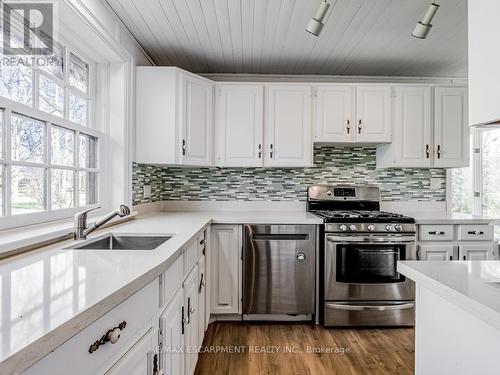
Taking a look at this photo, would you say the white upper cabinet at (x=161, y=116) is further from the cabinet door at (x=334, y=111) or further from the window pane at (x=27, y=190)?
the cabinet door at (x=334, y=111)

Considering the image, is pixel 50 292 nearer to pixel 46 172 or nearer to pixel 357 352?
pixel 46 172

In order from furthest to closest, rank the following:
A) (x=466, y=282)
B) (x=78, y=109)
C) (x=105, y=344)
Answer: (x=78, y=109)
(x=466, y=282)
(x=105, y=344)

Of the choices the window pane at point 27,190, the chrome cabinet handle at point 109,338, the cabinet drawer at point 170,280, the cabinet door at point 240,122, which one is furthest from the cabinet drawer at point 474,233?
the window pane at point 27,190

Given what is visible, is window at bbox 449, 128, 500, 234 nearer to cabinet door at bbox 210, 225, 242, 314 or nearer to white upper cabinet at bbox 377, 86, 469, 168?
white upper cabinet at bbox 377, 86, 469, 168

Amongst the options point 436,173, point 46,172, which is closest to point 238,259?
point 46,172

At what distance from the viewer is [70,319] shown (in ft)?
2.07

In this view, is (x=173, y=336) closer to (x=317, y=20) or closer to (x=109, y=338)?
(x=109, y=338)

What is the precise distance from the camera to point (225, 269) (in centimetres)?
259

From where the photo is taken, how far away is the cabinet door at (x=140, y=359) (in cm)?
85

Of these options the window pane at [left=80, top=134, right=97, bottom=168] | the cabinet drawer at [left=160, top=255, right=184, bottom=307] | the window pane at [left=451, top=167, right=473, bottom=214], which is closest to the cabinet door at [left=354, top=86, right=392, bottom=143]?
the window pane at [left=451, top=167, right=473, bottom=214]

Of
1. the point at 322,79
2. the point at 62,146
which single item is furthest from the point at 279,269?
the point at 322,79

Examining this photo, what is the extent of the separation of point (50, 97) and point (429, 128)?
309cm

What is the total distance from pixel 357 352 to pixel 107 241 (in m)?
1.87

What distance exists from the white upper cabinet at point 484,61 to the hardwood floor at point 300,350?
1.74 m
